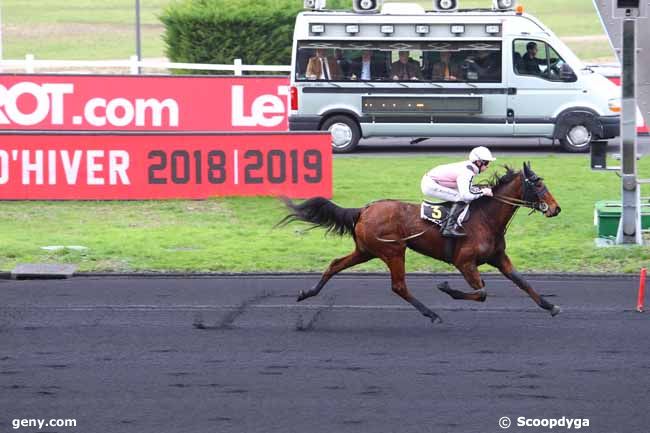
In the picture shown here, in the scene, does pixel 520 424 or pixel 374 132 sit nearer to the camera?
pixel 520 424

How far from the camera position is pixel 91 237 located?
17.8 m

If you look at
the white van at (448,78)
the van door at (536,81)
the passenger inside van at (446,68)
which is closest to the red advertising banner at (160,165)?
the white van at (448,78)

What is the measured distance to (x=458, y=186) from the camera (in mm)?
12523

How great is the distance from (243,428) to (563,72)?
18.5 meters

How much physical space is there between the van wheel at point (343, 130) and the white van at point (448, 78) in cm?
24

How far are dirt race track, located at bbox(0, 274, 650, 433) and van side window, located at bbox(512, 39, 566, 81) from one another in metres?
11.6

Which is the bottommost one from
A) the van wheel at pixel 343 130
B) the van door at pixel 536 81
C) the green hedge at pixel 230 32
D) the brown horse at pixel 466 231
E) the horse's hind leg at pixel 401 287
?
the horse's hind leg at pixel 401 287

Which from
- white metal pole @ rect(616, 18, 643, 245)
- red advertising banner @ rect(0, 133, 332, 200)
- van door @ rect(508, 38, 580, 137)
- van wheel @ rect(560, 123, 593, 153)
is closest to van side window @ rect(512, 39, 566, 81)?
van door @ rect(508, 38, 580, 137)

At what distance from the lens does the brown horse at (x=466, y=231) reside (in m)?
12.4

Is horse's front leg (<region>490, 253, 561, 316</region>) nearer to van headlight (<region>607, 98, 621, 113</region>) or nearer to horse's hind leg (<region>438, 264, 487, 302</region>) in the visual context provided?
horse's hind leg (<region>438, 264, 487, 302</region>)

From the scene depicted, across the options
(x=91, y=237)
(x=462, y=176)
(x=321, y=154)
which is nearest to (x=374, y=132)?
(x=321, y=154)

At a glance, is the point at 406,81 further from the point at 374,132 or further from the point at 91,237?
the point at 91,237

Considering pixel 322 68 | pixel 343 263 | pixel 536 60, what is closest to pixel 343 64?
pixel 322 68

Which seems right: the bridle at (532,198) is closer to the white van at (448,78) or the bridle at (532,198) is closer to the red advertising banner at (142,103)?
the white van at (448,78)
